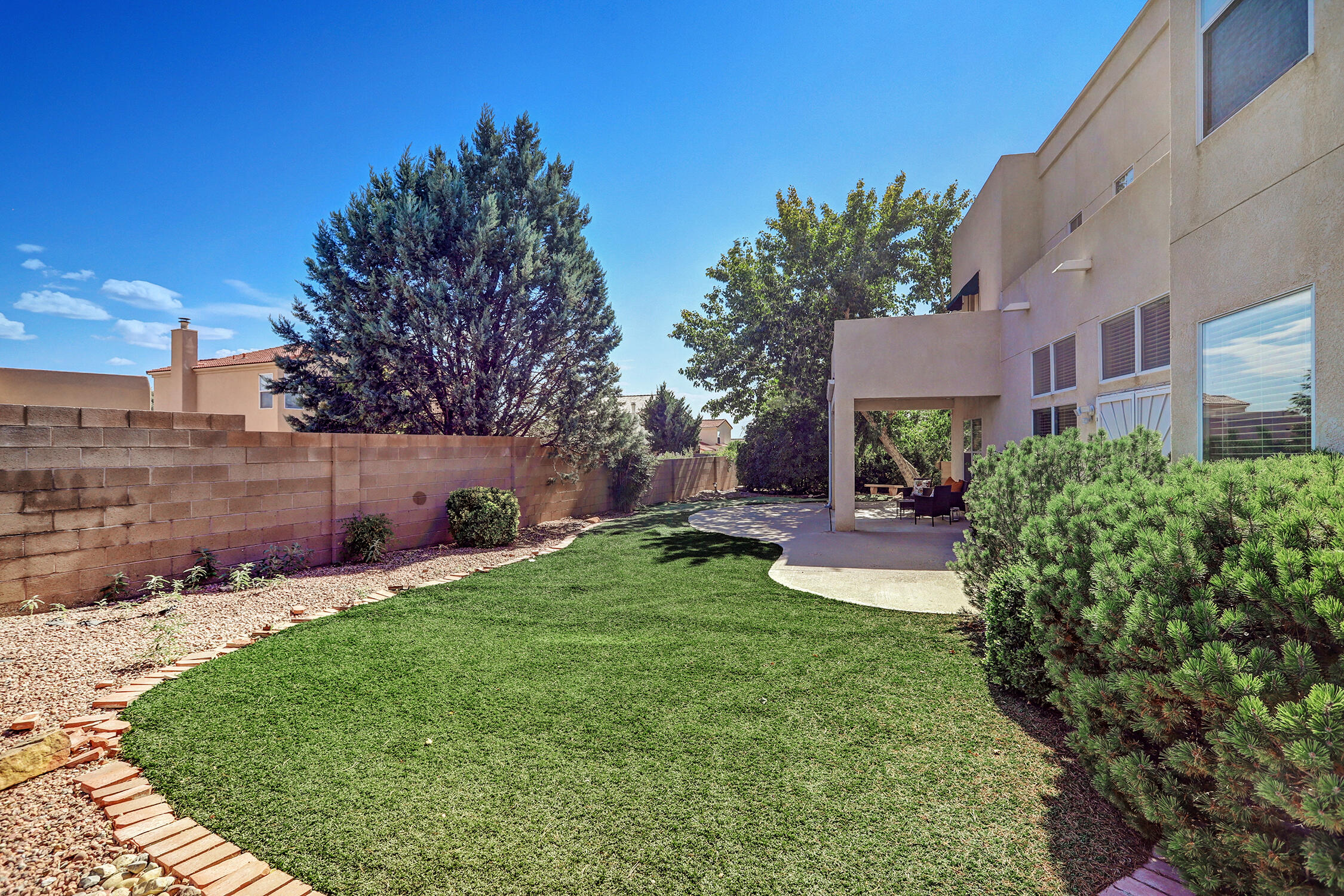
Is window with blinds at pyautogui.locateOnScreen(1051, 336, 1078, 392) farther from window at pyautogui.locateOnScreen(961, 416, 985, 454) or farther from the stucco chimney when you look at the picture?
the stucco chimney

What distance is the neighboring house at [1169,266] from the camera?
354 centimetres

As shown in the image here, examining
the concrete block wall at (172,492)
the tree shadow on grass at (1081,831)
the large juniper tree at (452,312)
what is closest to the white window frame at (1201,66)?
the tree shadow on grass at (1081,831)

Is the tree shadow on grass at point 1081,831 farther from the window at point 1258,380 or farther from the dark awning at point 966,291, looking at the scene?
the dark awning at point 966,291

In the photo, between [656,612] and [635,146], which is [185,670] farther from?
[635,146]

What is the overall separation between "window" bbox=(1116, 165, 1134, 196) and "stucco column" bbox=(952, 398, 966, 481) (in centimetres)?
625

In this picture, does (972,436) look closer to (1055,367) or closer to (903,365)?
(903,365)

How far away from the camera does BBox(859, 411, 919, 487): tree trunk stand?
67.5 feet

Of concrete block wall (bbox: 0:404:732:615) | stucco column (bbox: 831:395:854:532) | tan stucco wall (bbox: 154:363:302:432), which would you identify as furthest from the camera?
tan stucco wall (bbox: 154:363:302:432)

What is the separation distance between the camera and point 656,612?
6.00 m

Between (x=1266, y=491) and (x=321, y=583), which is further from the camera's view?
(x=321, y=583)

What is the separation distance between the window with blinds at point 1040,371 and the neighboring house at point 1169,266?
35 mm

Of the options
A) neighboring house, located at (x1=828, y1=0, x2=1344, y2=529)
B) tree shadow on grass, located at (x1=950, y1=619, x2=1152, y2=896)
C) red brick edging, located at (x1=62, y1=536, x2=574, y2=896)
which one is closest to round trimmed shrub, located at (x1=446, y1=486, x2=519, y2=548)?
red brick edging, located at (x1=62, y1=536, x2=574, y2=896)

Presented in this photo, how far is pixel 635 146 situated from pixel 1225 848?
13536 mm

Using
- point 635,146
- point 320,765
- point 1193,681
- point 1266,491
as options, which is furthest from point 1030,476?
point 635,146
